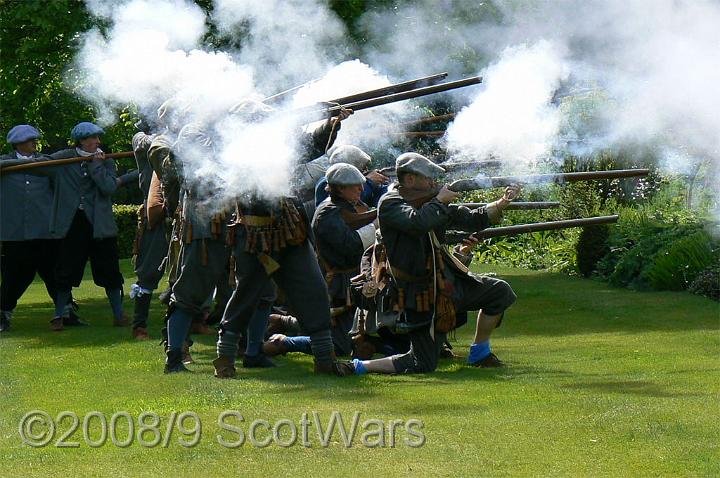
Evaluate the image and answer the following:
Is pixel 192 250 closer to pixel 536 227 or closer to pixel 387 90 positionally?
pixel 387 90

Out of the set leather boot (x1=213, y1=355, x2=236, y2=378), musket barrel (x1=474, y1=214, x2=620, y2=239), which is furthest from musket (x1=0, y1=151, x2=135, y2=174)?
musket barrel (x1=474, y1=214, x2=620, y2=239)

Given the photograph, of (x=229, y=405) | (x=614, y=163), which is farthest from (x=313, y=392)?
(x=614, y=163)

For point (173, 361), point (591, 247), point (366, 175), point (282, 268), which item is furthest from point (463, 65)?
point (591, 247)

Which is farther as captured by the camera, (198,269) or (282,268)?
(198,269)

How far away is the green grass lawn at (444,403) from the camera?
231 inches

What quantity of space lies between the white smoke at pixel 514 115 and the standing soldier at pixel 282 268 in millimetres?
1538

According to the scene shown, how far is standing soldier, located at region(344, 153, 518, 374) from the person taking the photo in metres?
8.55

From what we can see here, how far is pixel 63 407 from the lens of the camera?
293 inches

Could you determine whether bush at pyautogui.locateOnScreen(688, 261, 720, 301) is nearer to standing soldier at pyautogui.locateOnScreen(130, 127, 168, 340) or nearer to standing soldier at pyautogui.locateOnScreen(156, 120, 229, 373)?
standing soldier at pyautogui.locateOnScreen(130, 127, 168, 340)

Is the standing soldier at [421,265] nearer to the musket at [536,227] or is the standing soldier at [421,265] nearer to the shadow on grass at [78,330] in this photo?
the musket at [536,227]

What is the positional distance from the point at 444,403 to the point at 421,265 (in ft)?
5.08

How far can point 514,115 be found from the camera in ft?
31.6

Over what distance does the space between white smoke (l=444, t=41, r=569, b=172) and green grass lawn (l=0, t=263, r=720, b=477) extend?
1.62m

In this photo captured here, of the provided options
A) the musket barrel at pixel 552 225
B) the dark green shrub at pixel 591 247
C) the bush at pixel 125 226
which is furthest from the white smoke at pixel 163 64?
the bush at pixel 125 226
